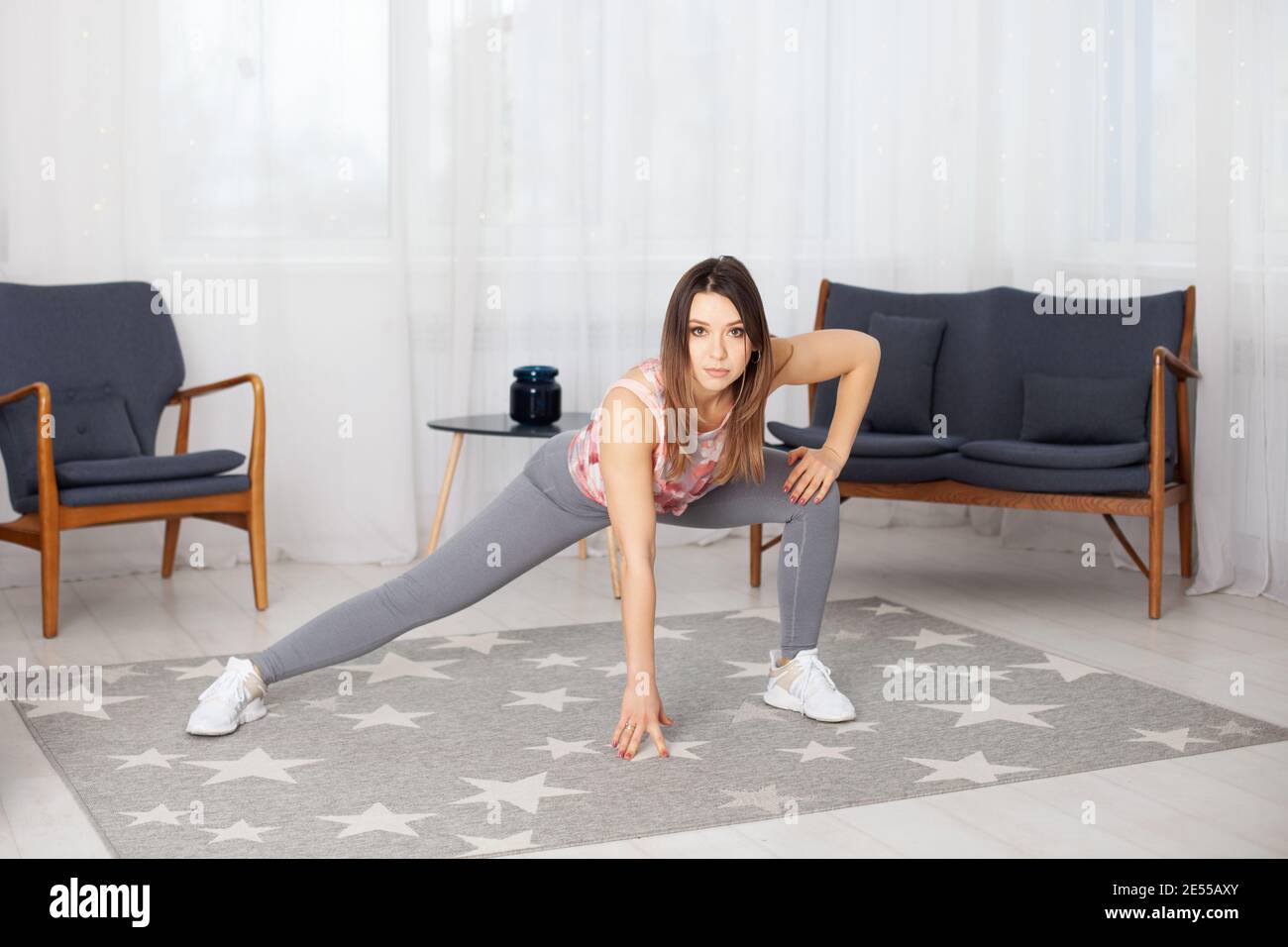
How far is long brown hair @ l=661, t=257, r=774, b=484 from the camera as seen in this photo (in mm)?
2523

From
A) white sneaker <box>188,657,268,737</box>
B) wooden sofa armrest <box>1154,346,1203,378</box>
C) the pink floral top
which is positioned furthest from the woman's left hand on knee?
wooden sofa armrest <box>1154,346,1203,378</box>

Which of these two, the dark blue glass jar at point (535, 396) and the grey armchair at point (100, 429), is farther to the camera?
the dark blue glass jar at point (535, 396)


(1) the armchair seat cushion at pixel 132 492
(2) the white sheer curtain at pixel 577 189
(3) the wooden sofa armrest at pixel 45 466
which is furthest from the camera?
(2) the white sheer curtain at pixel 577 189

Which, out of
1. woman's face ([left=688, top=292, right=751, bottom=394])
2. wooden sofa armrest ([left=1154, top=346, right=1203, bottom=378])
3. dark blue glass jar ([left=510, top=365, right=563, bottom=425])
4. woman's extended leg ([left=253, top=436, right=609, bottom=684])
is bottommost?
woman's extended leg ([left=253, top=436, right=609, bottom=684])

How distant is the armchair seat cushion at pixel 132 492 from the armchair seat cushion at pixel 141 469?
0.01 m

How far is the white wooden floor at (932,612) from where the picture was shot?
2.28 meters

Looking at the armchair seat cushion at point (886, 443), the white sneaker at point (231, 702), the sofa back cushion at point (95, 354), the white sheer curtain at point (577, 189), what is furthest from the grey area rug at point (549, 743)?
the white sheer curtain at point (577, 189)

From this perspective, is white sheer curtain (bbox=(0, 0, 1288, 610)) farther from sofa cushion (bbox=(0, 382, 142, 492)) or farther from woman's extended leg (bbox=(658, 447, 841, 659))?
woman's extended leg (bbox=(658, 447, 841, 659))

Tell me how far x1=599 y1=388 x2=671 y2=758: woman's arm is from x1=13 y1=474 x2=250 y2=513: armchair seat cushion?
1.58 metres

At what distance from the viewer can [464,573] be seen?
280cm

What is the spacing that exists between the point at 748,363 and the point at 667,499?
0.33 metres

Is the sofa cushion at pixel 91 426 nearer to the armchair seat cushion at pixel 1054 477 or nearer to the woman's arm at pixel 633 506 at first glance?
the woman's arm at pixel 633 506

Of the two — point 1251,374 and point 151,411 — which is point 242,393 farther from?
point 1251,374
